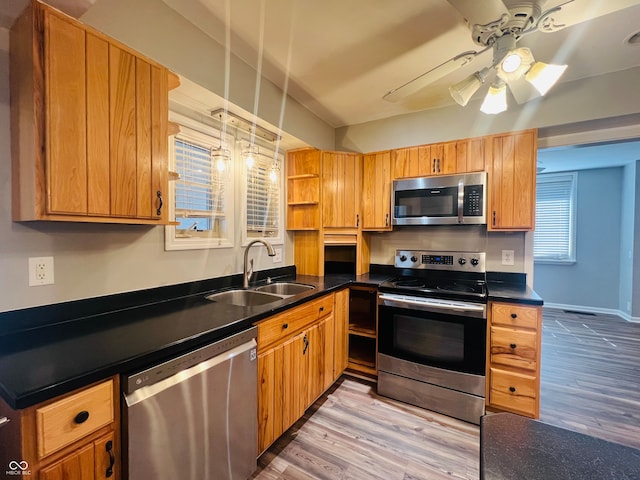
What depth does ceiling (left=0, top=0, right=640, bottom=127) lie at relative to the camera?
1480 millimetres

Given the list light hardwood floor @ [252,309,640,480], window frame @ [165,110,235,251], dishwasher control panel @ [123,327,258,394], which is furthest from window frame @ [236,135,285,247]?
light hardwood floor @ [252,309,640,480]

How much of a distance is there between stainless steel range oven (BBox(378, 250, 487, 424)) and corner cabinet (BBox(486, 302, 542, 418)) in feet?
0.37

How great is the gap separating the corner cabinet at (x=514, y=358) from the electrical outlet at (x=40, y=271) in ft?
8.78

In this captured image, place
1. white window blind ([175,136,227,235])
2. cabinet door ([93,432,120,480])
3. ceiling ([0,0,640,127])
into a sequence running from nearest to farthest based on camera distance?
cabinet door ([93,432,120,480]) → ceiling ([0,0,640,127]) → white window blind ([175,136,227,235])

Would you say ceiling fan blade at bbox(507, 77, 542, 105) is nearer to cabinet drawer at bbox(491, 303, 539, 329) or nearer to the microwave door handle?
the microwave door handle

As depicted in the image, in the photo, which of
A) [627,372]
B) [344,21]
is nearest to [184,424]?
[344,21]

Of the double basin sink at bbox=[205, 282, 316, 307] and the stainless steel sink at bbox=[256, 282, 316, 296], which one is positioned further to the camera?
the stainless steel sink at bbox=[256, 282, 316, 296]

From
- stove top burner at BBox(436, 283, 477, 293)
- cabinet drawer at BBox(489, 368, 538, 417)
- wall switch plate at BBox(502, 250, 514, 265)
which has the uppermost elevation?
wall switch plate at BBox(502, 250, 514, 265)

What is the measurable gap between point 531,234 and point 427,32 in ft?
6.18

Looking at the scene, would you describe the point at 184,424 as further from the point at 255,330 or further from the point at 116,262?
the point at 116,262

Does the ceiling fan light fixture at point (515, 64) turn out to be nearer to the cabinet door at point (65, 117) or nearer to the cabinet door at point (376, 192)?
the cabinet door at point (376, 192)

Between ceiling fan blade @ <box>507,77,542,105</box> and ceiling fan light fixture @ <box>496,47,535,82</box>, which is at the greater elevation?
ceiling fan blade @ <box>507,77,542,105</box>

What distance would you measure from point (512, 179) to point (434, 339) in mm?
1489

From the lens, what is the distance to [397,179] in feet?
9.04
